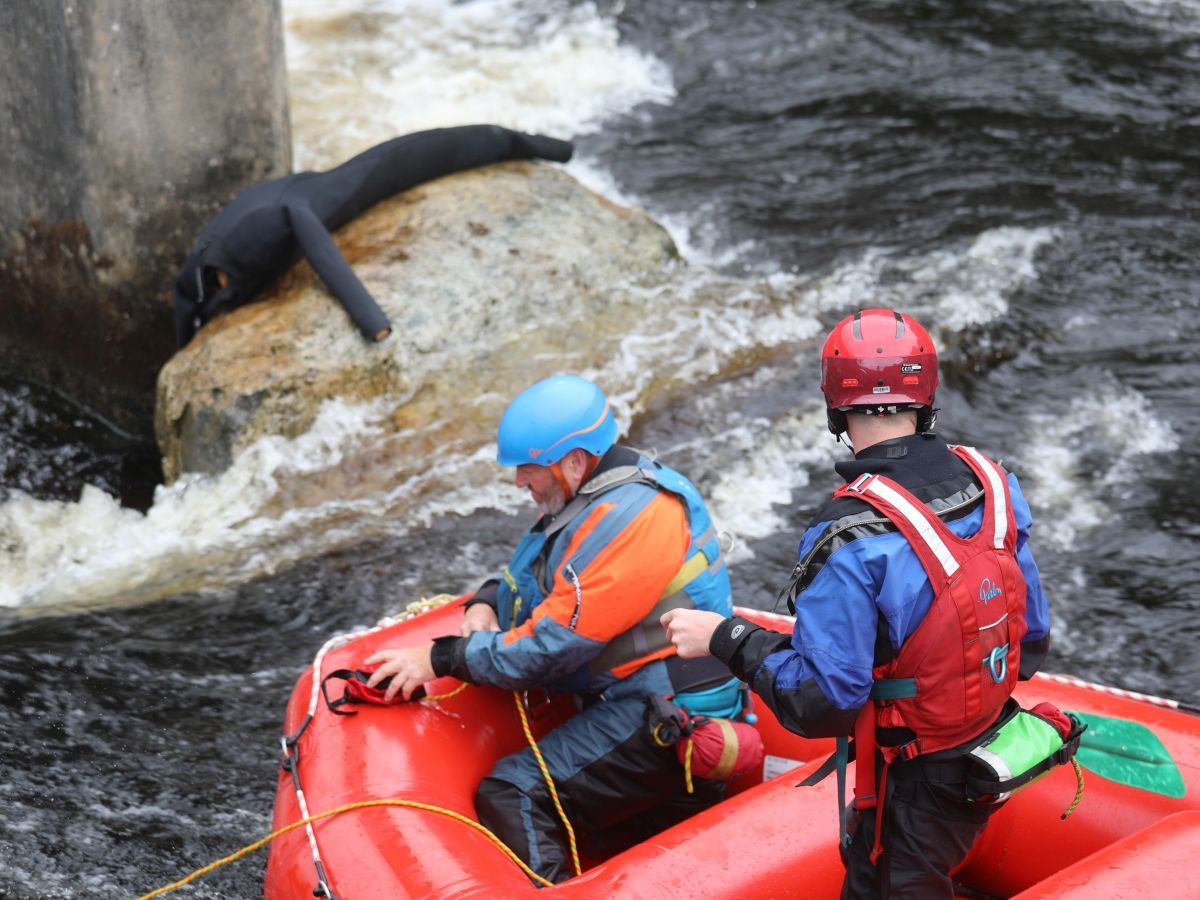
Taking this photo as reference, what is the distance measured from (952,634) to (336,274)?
14.0 feet

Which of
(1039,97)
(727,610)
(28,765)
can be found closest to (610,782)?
(727,610)

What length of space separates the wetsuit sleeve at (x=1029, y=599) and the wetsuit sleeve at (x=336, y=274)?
12.7ft

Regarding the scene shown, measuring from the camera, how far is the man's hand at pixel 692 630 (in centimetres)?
279

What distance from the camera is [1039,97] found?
9359mm

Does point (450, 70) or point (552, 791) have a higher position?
point (450, 70)

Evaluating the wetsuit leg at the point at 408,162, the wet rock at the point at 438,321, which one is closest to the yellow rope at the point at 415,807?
the wet rock at the point at 438,321

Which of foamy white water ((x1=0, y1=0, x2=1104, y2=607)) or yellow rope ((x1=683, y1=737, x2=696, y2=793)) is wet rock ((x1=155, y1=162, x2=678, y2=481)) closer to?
foamy white water ((x1=0, y1=0, x2=1104, y2=607))

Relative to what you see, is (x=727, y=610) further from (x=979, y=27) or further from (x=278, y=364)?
(x=979, y=27)

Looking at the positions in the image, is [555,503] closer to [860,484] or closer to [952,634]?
[860,484]

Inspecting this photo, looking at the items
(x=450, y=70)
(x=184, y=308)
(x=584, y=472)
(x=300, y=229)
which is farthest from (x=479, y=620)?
(x=450, y=70)

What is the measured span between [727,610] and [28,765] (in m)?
2.36

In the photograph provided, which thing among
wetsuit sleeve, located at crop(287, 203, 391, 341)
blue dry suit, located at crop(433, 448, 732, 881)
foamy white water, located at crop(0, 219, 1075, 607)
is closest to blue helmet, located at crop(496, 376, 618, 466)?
blue dry suit, located at crop(433, 448, 732, 881)

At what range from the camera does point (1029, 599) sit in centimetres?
291

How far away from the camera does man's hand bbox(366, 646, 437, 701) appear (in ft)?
12.3
